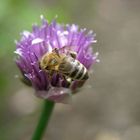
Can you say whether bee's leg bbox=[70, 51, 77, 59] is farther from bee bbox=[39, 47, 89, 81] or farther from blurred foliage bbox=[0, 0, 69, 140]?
blurred foliage bbox=[0, 0, 69, 140]

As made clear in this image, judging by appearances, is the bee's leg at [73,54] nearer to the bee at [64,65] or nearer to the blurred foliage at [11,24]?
the bee at [64,65]

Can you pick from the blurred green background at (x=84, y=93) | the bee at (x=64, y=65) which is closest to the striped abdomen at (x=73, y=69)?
the bee at (x=64, y=65)

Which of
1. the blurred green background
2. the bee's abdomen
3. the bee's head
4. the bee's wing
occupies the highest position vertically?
the bee's head

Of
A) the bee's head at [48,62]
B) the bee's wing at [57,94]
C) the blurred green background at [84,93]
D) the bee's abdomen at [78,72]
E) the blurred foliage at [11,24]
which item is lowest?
the blurred green background at [84,93]

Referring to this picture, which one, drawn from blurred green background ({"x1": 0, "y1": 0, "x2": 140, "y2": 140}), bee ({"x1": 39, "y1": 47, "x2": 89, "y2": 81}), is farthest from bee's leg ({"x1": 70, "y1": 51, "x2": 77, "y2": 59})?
blurred green background ({"x1": 0, "y1": 0, "x2": 140, "y2": 140})

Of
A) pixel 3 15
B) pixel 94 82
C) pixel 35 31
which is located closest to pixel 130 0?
pixel 94 82

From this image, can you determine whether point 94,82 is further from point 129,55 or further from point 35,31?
point 35,31
